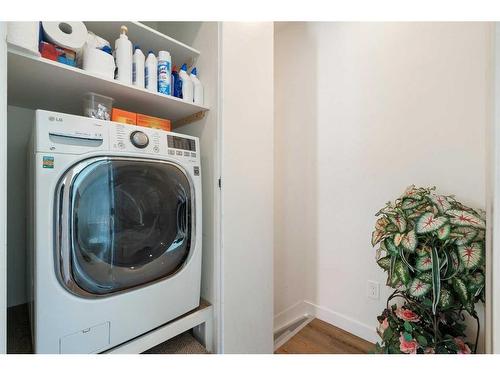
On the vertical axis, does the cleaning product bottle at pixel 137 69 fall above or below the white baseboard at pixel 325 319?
above

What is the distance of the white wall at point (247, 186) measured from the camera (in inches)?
39.9

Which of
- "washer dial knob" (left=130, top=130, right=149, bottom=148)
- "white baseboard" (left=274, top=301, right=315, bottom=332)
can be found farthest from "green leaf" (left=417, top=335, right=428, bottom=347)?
"washer dial knob" (left=130, top=130, right=149, bottom=148)

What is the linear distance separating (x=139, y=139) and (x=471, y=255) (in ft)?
4.30

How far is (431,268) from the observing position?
86 cm

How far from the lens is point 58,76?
766 millimetres

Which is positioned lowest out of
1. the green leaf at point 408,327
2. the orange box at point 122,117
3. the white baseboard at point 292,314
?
the white baseboard at point 292,314

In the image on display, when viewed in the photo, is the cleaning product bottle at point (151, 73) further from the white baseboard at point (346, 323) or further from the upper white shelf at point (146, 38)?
the white baseboard at point (346, 323)

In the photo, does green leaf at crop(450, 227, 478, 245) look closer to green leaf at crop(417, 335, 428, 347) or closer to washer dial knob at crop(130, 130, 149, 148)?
green leaf at crop(417, 335, 428, 347)

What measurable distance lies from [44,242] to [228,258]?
65cm

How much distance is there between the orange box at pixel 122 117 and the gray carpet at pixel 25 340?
0.86 meters

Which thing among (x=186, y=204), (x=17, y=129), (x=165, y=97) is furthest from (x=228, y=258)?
(x=17, y=129)

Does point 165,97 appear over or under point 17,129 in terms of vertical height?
over

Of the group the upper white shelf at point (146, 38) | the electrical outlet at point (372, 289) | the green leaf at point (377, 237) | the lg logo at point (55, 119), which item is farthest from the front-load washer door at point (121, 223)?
the electrical outlet at point (372, 289)
